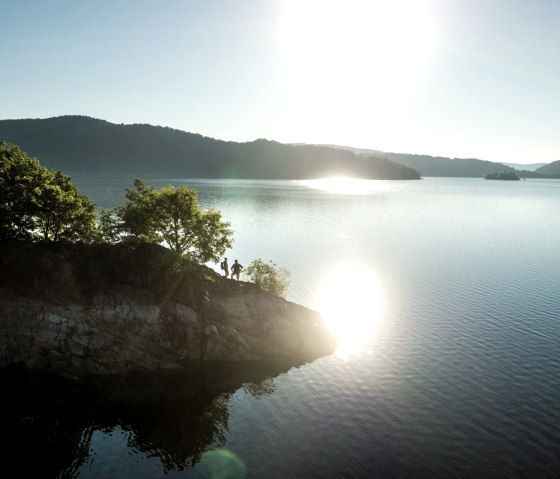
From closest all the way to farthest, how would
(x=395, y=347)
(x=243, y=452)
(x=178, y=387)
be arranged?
(x=243, y=452) → (x=178, y=387) → (x=395, y=347)

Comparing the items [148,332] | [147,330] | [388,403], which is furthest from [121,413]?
[388,403]

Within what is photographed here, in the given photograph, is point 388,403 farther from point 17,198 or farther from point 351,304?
point 17,198

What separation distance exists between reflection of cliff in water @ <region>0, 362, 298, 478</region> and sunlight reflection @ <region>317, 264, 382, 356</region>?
13863 mm

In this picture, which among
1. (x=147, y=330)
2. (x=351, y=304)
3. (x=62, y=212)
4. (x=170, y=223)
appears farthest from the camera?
(x=351, y=304)

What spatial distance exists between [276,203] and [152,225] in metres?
136

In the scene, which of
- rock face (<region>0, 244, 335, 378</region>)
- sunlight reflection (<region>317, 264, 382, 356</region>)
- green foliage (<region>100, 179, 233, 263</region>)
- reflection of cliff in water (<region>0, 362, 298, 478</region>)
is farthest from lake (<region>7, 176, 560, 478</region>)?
green foliage (<region>100, 179, 233, 263</region>)

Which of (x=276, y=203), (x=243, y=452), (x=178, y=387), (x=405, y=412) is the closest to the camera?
(x=243, y=452)

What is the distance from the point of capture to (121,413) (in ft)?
125

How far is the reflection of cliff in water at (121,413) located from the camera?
32.2 meters

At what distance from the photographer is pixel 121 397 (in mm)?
40719

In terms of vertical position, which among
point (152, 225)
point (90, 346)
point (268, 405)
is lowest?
point (268, 405)

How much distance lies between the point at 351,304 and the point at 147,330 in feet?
111

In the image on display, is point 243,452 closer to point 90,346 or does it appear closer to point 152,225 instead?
point 90,346

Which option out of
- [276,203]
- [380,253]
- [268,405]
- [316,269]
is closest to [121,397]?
[268,405]
